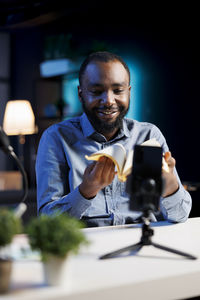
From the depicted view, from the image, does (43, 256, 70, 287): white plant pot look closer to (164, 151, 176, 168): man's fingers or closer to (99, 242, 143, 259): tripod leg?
(99, 242, 143, 259): tripod leg

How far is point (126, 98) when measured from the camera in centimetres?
182

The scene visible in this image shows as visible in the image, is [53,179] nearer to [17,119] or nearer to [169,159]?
[169,159]

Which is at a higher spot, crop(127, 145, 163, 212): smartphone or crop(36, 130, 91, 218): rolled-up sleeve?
crop(127, 145, 163, 212): smartphone

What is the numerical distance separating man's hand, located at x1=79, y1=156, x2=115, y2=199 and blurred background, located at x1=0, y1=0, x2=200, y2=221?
1525mm

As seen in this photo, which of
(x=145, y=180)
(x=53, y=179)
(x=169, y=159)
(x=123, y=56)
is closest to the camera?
(x=145, y=180)

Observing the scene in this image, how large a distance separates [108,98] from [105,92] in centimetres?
3

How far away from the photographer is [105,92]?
1778 mm

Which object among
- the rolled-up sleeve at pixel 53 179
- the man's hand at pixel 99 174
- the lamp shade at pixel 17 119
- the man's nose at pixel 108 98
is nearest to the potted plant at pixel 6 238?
the man's hand at pixel 99 174

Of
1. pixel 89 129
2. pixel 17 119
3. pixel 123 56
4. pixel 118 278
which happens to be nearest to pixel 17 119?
pixel 17 119

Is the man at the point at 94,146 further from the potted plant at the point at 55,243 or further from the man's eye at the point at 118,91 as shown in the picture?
the potted plant at the point at 55,243

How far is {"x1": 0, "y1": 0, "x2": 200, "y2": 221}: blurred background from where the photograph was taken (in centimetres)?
459

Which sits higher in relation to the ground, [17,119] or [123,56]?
[123,56]

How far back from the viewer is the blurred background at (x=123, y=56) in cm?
459

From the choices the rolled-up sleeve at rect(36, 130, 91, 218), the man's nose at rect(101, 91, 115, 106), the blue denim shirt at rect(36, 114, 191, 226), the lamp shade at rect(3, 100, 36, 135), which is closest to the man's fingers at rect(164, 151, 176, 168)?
the blue denim shirt at rect(36, 114, 191, 226)
